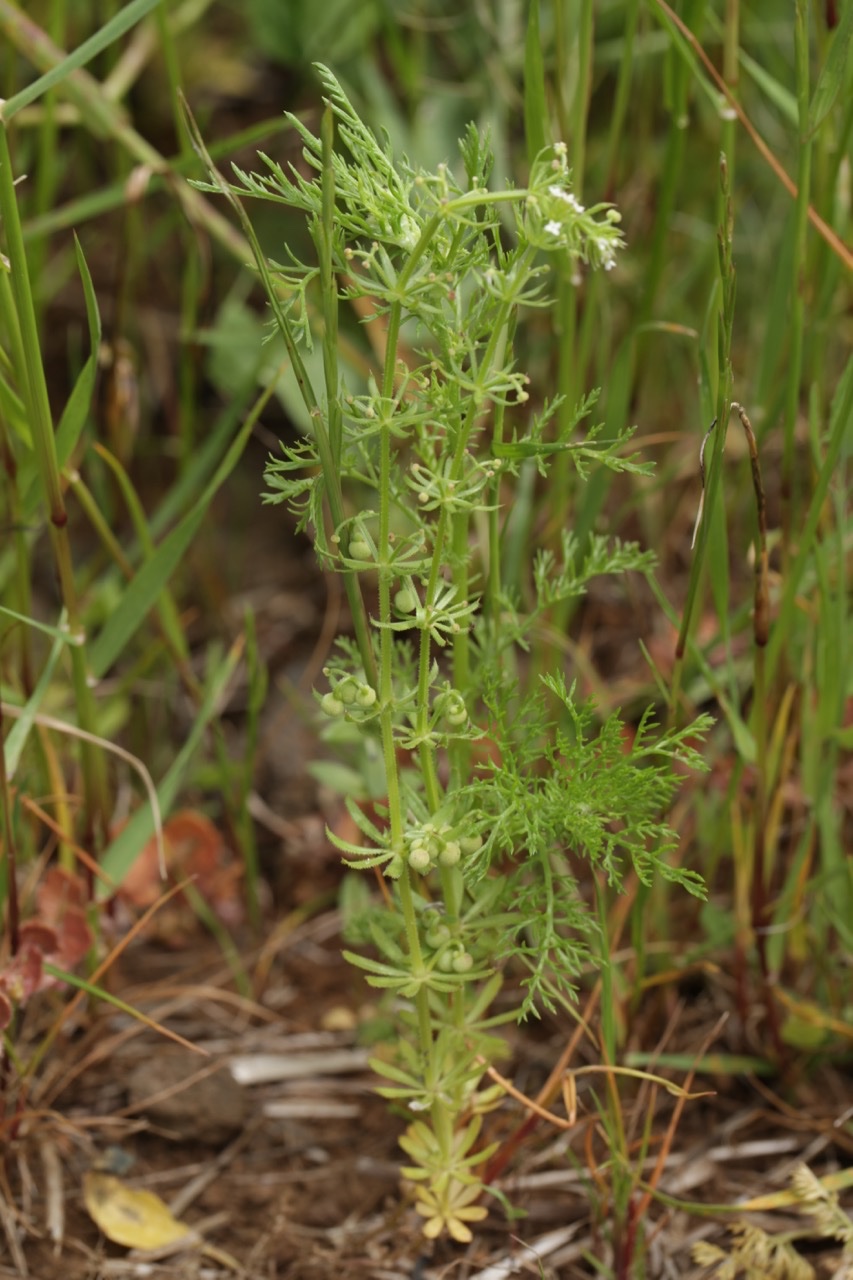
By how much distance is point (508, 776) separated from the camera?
3.04ft

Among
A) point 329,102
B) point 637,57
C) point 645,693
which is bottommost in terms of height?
point 645,693

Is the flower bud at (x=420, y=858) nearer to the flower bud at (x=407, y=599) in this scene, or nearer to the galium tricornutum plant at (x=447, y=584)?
the galium tricornutum plant at (x=447, y=584)

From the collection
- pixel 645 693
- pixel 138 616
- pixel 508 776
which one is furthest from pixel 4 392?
pixel 645 693

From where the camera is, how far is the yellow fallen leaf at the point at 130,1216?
116 centimetres

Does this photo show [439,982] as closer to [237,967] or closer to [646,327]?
[237,967]

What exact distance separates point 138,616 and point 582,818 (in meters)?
0.54

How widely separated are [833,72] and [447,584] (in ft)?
1.75

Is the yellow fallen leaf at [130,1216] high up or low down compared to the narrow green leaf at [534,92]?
down

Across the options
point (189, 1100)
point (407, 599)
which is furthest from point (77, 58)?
point (189, 1100)

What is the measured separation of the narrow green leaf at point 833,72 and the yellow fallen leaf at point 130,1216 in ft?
3.66

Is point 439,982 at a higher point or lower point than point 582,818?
lower

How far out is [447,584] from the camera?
3.07 ft

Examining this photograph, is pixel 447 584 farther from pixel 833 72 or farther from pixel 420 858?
pixel 833 72

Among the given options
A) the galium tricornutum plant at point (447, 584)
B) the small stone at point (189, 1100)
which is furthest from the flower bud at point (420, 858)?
the small stone at point (189, 1100)
